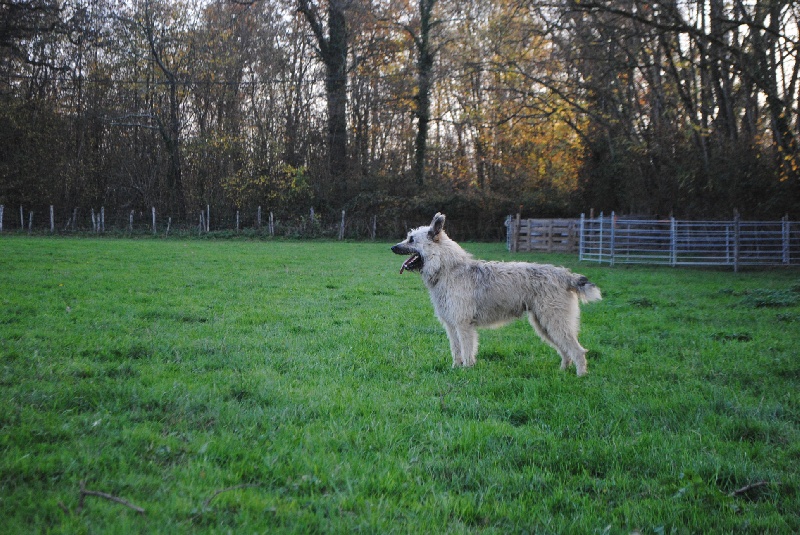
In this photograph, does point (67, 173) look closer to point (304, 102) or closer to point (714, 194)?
point (304, 102)

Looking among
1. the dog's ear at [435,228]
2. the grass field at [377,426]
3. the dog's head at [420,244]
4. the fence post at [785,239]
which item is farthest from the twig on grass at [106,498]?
the fence post at [785,239]

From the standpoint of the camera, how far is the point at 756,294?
12.6m

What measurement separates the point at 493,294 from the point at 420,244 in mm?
1180

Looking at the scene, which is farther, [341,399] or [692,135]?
[692,135]

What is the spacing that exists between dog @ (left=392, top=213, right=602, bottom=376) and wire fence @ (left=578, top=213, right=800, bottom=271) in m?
16.1

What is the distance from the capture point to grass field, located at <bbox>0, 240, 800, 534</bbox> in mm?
3143

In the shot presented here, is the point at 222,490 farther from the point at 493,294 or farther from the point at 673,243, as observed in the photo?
the point at 673,243

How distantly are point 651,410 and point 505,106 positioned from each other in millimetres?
25229

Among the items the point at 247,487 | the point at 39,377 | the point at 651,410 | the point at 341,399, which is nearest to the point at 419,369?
the point at 341,399

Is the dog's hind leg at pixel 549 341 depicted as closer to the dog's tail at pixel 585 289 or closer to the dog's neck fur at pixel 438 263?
the dog's tail at pixel 585 289

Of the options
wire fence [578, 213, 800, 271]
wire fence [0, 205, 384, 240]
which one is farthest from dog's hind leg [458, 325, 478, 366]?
wire fence [0, 205, 384, 240]

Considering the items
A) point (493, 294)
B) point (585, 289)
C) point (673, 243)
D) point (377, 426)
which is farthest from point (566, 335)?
point (673, 243)

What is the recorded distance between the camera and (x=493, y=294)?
22.9ft

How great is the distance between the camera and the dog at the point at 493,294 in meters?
6.71
